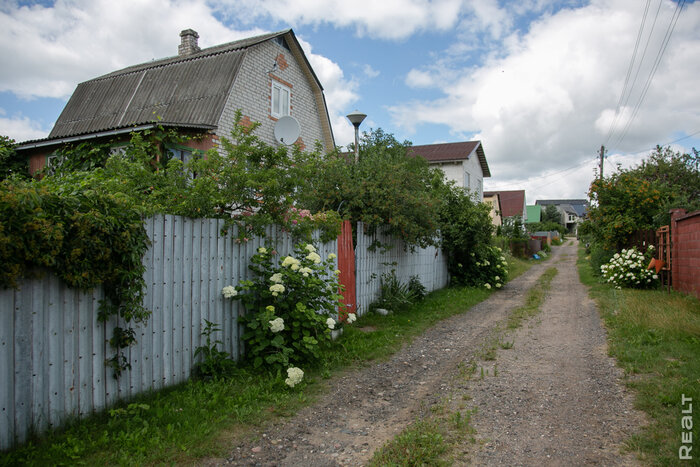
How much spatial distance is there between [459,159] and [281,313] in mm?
25555

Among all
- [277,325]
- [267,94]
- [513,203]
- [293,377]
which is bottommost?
[293,377]

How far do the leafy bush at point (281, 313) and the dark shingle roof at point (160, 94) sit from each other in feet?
23.6

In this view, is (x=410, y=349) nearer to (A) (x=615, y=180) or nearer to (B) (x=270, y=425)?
(B) (x=270, y=425)

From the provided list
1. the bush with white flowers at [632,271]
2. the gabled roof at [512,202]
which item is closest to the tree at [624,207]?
the bush with white flowers at [632,271]

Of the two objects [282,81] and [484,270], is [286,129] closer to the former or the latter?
[282,81]

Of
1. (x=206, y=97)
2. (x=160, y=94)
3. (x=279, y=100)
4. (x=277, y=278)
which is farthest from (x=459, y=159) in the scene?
(x=277, y=278)

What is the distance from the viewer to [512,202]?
55.2 m

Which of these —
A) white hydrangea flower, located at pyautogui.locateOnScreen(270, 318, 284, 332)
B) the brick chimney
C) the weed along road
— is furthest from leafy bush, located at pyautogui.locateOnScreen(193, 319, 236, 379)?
the brick chimney

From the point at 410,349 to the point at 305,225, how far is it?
8.02 ft

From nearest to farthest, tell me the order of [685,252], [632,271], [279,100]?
[685,252] < [632,271] < [279,100]

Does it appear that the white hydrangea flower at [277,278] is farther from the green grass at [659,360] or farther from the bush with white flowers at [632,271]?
the bush with white flowers at [632,271]

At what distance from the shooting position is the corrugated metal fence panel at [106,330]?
3.14m

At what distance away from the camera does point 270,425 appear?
384 centimetres

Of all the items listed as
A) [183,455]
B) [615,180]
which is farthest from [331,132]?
[183,455]
